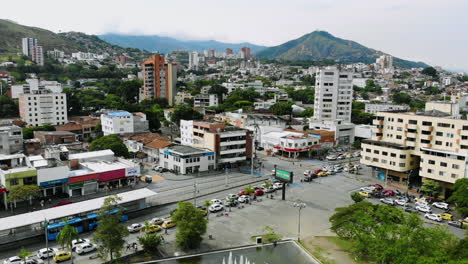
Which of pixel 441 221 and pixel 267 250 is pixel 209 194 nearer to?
pixel 267 250

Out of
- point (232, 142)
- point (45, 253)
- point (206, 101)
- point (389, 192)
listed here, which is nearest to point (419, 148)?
point (389, 192)

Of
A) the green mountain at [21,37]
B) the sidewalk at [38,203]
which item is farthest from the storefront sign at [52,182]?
the green mountain at [21,37]

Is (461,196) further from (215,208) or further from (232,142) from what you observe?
(232,142)

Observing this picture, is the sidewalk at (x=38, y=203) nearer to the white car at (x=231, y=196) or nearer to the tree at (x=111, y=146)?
the tree at (x=111, y=146)

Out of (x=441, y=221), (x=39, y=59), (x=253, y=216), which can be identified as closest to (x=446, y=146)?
(x=441, y=221)

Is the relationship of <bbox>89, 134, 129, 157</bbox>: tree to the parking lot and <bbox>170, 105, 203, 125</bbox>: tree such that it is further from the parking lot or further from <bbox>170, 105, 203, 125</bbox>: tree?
<bbox>170, 105, 203, 125</bbox>: tree
